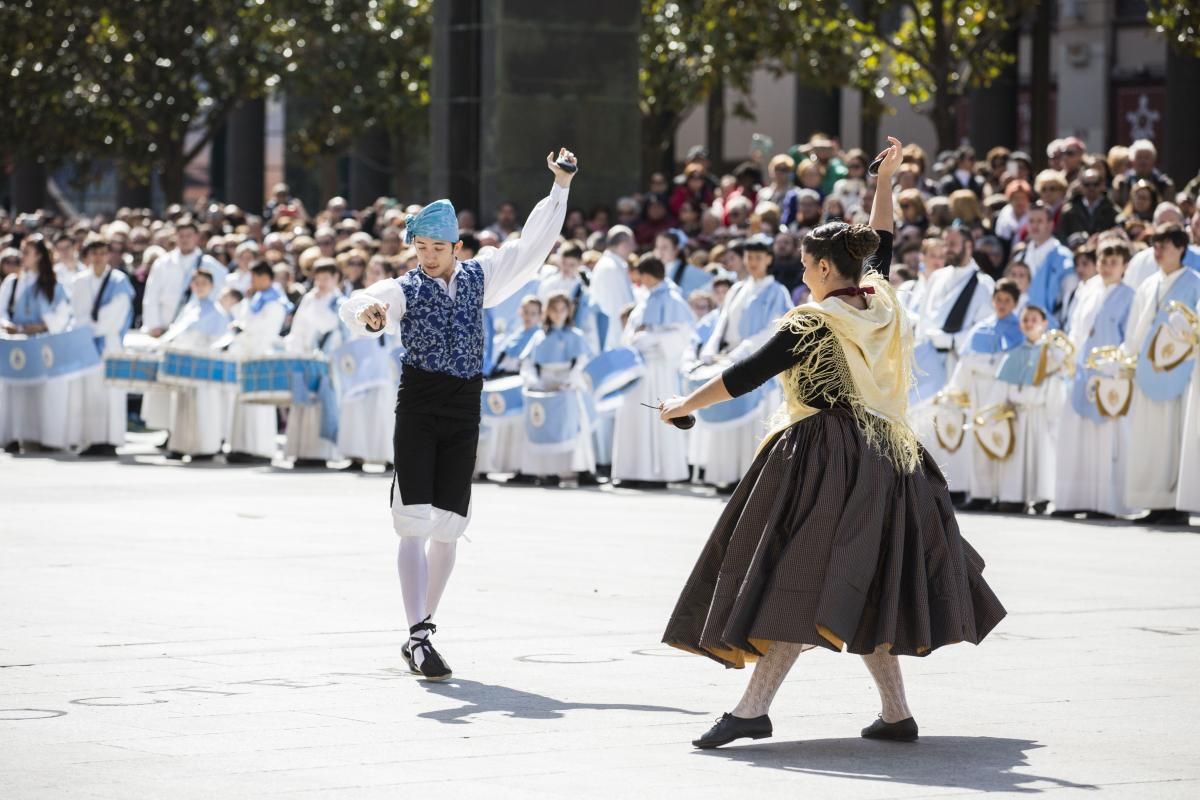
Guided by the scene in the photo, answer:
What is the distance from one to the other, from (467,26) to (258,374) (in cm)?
583

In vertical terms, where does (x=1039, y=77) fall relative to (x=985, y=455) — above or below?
above

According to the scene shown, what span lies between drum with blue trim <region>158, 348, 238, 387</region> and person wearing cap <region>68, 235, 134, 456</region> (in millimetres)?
674

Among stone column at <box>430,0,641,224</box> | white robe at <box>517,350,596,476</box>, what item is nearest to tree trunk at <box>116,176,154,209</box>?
stone column at <box>430,0,641,224</box>

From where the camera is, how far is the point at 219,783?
6535 mm

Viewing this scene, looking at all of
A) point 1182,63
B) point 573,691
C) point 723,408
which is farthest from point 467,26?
point 573,691

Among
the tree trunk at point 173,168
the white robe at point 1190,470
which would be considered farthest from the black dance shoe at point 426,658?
the tree trunk at point 173,168

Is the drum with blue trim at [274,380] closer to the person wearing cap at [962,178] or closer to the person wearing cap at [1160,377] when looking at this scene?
the person wearing cap at [962,178]

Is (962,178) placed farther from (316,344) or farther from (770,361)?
(770,361)

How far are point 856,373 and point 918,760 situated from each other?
1248mm

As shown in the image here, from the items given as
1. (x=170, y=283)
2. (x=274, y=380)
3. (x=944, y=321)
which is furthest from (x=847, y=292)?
(x=170, y=283)

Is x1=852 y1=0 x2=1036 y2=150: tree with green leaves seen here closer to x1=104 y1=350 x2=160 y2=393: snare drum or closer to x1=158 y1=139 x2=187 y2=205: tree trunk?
x1=104 y1=350 x2=160 y2=393: snare drum

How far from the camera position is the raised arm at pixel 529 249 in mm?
9422

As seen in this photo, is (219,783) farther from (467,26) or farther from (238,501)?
(467,26)

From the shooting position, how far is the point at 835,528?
7.27 metres
